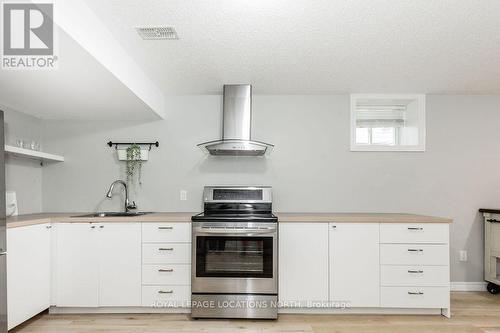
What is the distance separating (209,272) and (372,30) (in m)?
2.28

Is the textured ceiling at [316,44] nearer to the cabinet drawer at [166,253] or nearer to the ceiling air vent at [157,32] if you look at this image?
the ceiling air vent at [157,32]

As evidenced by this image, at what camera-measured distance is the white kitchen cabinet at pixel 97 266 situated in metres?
2.92

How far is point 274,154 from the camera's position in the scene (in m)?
3.69

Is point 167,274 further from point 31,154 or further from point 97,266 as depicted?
point 31,154

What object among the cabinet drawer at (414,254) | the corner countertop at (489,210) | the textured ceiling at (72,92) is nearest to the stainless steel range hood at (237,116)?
the textured ceiling at (72,92)

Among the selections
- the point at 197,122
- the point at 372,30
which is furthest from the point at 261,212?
the point at 372,30

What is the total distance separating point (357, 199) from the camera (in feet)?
12.0

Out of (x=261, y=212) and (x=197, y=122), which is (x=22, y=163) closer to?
(x=197, y=122)

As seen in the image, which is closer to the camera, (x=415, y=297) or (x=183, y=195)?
(x=415, y=297)

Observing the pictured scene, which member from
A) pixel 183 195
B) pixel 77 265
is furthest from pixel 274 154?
pixel 77 265

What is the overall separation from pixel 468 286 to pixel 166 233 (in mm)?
3322

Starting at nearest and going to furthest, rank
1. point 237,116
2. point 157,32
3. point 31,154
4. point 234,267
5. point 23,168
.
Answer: point 157,32 → point 234,267 → point 31,154 → point 23,168 → point 237,116

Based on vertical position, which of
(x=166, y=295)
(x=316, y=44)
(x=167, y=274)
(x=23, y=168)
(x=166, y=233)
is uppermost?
(x=316, y=44)

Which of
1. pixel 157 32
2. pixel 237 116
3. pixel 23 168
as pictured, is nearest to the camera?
pixel 157 32
